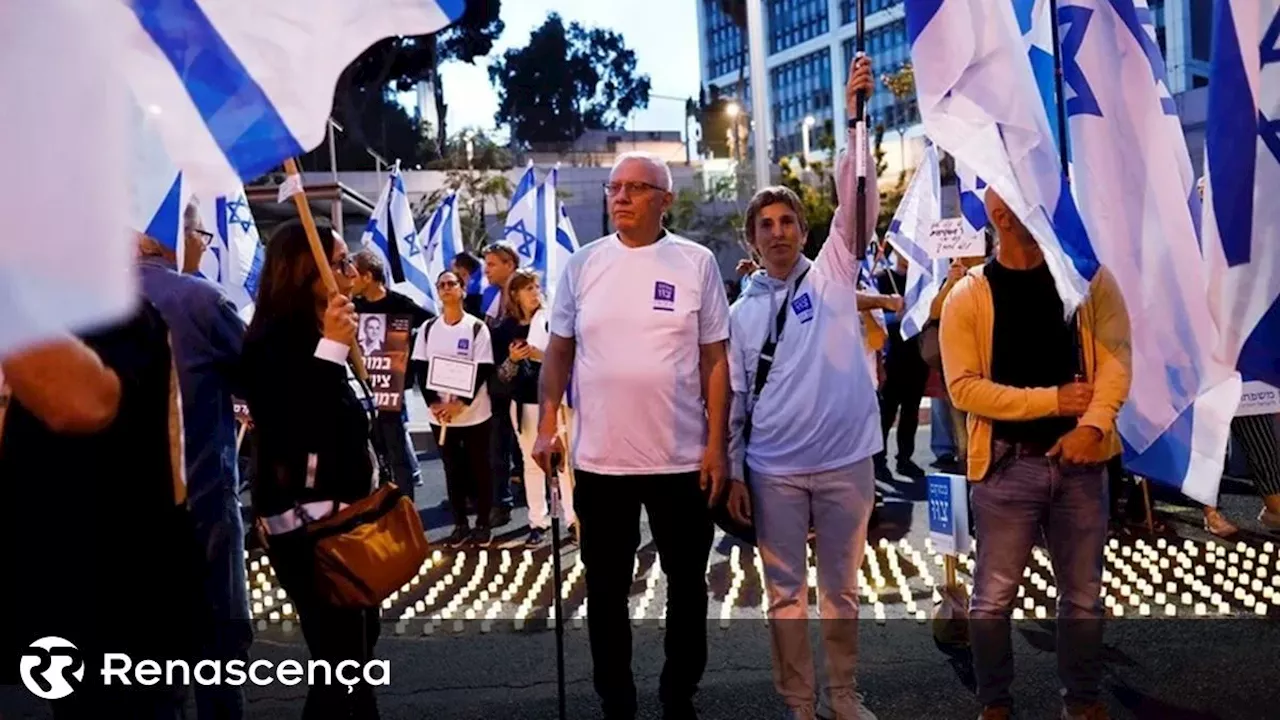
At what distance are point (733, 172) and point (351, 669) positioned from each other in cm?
5063

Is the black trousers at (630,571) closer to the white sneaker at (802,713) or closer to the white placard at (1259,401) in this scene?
the white sneaker at (802,713)

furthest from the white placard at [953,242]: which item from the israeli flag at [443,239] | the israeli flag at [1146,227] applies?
the israeli flag at [443,239]

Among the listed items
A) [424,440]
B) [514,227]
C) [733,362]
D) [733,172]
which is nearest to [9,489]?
[733,362]

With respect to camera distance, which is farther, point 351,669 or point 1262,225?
point 351,669

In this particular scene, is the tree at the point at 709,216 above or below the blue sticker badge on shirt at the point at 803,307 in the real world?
above

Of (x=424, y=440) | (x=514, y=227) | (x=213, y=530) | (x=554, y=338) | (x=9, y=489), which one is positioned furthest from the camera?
(x=424, y=440)

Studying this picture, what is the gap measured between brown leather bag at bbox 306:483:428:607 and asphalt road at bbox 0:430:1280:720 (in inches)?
49.7

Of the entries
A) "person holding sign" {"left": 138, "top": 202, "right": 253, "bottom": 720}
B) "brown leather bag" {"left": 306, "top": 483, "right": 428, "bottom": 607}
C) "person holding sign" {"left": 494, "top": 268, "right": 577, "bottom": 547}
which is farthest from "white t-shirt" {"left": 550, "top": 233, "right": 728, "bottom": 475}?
"person holding sign" {"left": 494, "top": 268, "right": 577, "bottom": 547}

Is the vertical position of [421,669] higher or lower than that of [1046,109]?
lower

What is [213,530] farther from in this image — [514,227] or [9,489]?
[514,227]

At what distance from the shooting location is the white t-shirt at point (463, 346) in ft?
27.4

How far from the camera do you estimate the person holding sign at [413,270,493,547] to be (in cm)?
832

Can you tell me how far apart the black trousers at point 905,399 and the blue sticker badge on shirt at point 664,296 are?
22.9 ft

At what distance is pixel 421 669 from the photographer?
218 inches
